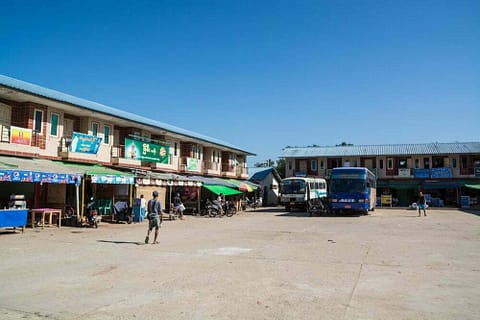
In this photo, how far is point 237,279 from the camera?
795 cm

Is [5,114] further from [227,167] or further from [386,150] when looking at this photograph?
[386,150]

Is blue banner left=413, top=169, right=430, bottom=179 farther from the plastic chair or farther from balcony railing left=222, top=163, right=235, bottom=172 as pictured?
the plastic chair

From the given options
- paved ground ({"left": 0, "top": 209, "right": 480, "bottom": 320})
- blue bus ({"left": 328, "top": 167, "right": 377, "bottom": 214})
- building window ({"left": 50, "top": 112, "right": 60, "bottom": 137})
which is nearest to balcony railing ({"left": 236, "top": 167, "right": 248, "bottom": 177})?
blue bus ({"left": 328, "top": 167, "right": 377, "bottom": 214})

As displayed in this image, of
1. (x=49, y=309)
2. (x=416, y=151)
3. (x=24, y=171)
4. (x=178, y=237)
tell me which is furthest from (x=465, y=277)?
(x=416, y=151)

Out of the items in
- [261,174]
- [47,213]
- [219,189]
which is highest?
[261,174]

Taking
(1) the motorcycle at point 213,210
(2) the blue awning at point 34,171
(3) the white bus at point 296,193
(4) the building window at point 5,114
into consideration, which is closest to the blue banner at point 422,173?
(3) the white bus at point 296,193

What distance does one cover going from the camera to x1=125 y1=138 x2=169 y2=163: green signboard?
2544cm

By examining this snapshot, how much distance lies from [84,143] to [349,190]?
18.0m

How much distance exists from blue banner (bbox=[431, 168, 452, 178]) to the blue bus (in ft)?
66.7

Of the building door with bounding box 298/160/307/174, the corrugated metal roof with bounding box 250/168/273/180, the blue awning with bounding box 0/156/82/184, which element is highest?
the building door with bounding box 298/160/307/174

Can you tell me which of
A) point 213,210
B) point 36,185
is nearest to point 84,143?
point 36,185

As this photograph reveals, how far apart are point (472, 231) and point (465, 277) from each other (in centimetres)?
1122

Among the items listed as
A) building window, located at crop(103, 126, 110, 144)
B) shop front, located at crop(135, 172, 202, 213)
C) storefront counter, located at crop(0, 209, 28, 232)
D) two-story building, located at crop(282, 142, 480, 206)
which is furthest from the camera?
two-story building, located at crop(282, 142, 480, 206)

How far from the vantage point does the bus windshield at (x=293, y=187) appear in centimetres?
3416
